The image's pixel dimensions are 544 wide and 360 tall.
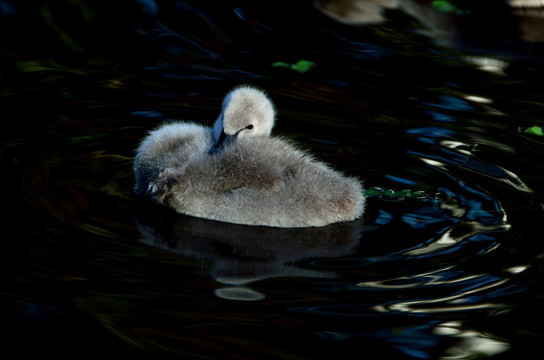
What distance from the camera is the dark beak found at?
17.6ft

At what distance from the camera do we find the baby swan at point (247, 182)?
5164 millimetres

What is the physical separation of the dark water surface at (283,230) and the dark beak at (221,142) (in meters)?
0.40

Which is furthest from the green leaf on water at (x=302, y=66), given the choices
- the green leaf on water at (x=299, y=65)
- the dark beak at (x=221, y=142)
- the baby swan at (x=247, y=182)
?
the dark beak at (x=221, y=142)

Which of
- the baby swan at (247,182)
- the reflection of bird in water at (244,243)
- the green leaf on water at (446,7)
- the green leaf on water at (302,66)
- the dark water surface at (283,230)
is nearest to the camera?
the dark water surface at (283,230)

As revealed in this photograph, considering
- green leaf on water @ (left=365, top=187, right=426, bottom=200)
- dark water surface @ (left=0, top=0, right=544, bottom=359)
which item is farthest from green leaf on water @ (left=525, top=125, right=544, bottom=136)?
green leaf on water @ (left=365, top=187, right=426, bottom=200)

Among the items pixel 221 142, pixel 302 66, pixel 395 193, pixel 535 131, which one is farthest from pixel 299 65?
pixel 221 142

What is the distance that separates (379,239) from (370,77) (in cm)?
270

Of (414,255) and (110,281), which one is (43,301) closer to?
(110,281)

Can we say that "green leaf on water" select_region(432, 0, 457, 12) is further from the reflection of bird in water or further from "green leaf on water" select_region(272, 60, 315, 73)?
the reflection of bird in water

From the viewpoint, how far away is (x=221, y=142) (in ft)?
17.7

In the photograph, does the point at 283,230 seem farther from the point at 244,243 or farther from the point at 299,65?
the point at 299,65

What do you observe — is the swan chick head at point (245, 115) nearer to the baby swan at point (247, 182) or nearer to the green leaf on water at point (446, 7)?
the baby swan at point (247, 182)

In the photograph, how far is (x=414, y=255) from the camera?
16.0 feet

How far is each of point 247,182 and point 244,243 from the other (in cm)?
35
